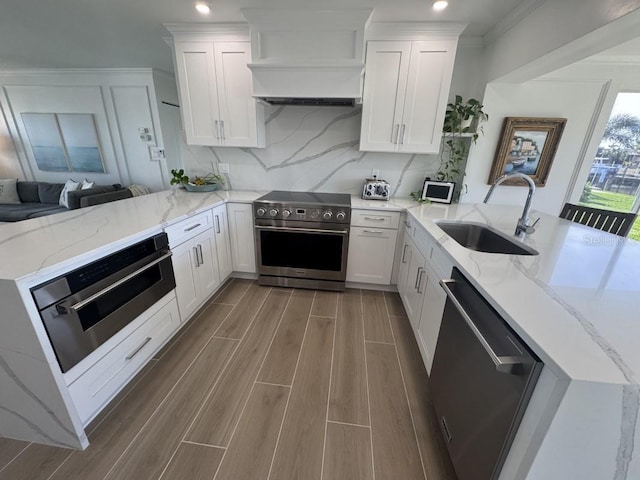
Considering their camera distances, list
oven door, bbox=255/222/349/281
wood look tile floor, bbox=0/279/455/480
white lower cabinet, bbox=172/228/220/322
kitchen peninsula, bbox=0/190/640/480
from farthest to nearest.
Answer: oven door, bbox=255/222/349/281, white lower cabinet, bbox=172/228/220/322, wood look tile floor, bbox=0/279/455/480, kitchen peninsula, bbox=0/190/640/480

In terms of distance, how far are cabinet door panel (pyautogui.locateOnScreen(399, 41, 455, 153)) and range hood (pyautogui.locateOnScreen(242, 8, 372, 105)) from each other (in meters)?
0.51

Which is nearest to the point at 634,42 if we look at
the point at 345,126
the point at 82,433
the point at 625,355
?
the point at 345,126

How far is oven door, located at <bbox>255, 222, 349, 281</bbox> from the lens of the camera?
2.42 m

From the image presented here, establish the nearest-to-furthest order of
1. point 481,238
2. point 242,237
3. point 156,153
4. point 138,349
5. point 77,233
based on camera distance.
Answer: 1. point 77,233
2. point 138,349
3. point 481,238
4. point 242,237
5. point 156,153

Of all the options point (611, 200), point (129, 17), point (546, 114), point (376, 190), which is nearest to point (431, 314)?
point (376, 190)

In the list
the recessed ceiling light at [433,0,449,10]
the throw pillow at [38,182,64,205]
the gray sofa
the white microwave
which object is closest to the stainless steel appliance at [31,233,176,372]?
the white microwave

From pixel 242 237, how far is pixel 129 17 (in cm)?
212

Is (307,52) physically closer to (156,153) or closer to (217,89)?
(217,89)

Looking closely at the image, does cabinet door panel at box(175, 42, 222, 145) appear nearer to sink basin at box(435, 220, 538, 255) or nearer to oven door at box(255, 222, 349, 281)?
oven door at box(255, 222, 349, 281)

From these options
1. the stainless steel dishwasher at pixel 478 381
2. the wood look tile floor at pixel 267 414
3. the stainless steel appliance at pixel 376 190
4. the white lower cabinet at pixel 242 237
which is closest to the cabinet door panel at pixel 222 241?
the white lower cabinet at pixel 242 237

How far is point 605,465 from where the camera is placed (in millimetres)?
630

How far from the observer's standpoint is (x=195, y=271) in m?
2.08

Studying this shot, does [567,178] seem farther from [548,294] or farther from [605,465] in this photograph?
[605,465]

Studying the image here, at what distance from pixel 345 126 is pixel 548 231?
78.3 inches
